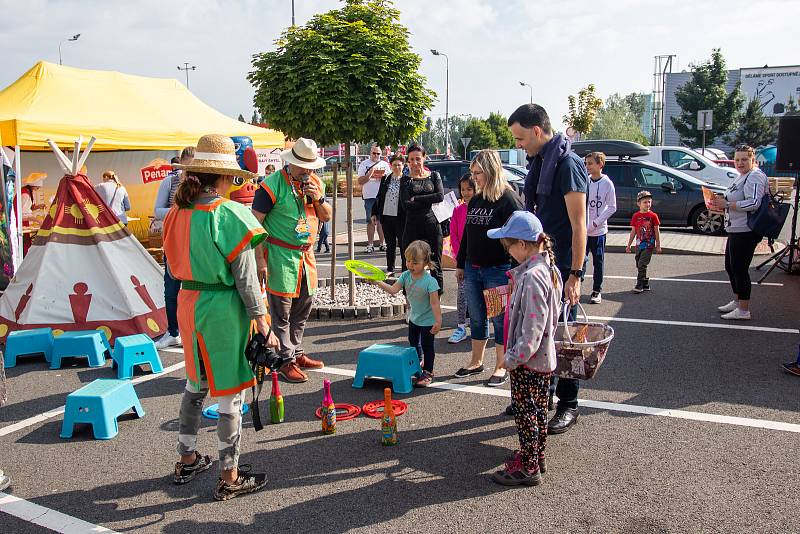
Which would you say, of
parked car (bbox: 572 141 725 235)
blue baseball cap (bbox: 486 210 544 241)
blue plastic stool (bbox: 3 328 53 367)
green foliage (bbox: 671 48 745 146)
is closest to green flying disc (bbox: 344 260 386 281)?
blue baseball cap (bbox: 486 210 544 241)

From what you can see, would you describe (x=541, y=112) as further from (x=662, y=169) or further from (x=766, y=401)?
(x=662, y=169)

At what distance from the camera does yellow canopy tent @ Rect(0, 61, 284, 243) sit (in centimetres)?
1082

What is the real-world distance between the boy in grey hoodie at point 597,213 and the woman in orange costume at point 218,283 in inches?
224

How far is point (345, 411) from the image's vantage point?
202 inches

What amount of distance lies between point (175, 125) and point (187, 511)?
37.5 ft

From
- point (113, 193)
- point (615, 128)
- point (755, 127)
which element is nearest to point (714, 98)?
point (755, 127)

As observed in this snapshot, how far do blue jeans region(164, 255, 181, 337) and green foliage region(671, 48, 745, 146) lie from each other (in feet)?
139

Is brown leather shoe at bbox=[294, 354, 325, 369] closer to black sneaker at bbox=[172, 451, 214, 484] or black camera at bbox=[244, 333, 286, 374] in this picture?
black sneaker at bbox=[172, 451, 214, 484]

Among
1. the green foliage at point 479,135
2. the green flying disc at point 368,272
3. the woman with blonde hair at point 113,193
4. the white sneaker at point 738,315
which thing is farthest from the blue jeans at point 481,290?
the green foliage at point 479,135

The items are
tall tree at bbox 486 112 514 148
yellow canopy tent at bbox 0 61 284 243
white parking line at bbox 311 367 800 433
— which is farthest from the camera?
tall tree at bbox 486 112 514 148

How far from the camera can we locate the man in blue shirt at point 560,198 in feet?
14.6

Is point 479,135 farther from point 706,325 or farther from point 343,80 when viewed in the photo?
point 706,325

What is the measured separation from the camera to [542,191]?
15.2 ft

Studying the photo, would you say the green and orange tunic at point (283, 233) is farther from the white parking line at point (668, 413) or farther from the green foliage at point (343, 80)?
the green foliage at point (343, 80)
